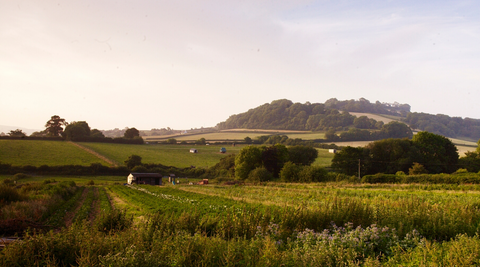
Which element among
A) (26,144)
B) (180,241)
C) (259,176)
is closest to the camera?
(180,241)

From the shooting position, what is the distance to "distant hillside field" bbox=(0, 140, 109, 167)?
6975 cm

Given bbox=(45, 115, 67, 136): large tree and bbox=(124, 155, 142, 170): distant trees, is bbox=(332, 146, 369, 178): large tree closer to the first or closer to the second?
bbox=(124, 155, 142, 170): distant trees

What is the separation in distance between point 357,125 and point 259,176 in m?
144

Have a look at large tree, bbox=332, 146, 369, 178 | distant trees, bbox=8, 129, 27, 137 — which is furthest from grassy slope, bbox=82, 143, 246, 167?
large tree, bbox=332, 146, 369, 178

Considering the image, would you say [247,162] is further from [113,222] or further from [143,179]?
[113,222]

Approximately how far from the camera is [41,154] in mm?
76938

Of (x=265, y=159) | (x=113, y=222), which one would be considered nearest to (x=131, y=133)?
(x=265, y=159)

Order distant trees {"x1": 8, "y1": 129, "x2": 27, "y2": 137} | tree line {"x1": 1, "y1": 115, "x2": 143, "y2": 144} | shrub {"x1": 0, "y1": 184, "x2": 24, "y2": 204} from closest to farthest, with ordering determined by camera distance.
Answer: shrub {"x1": 0, "y1": 184, "x2": 24, "y2": 204}
distant trees {"x1": 8, "y1": 129, "x2": 27, "y2": 137}
tree line {"x1": 1, "y1": 115, "x2": 143, "y2": 144}

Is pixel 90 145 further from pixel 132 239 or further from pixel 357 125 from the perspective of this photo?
pixel 357 125

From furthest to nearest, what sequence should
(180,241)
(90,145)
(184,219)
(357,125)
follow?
1. (357,125)
2. (90,145)
3. (184,219)
4. (180,241)

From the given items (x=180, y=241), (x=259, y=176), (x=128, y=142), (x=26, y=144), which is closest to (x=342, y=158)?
(x=259, y=176)

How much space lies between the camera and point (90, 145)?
96250 mm

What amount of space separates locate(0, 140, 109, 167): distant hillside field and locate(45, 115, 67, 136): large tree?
24.6 meters

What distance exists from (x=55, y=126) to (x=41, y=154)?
42079 mm
